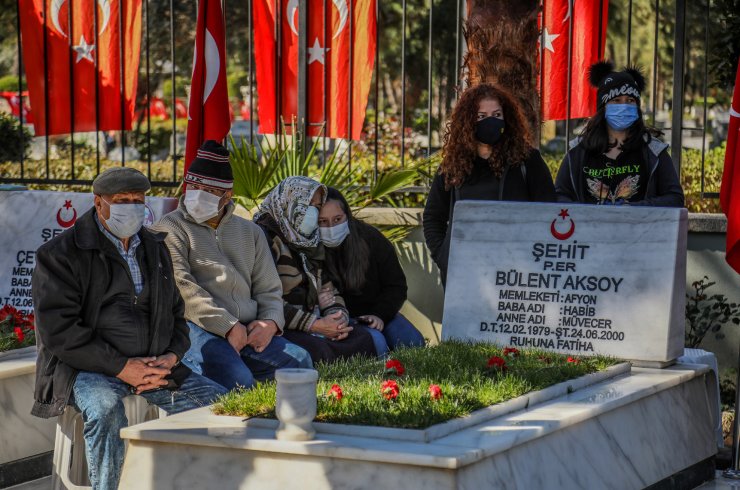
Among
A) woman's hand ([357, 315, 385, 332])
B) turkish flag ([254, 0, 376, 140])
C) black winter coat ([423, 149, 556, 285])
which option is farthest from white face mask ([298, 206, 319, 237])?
turkish flag ([254, 0, 376, 140])

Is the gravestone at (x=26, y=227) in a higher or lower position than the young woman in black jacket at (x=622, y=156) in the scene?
lower

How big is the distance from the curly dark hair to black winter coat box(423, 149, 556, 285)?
7 cm

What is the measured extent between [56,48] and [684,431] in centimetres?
613

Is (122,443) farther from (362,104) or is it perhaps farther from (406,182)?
(362,104)

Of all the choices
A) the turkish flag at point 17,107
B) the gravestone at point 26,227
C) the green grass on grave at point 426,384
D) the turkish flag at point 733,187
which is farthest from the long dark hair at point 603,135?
the turkish flag at point 17,107

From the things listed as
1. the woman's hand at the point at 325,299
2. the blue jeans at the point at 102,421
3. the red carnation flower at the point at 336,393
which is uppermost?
the woman's hand at the point at 325,299

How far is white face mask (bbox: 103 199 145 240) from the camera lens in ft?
17.5

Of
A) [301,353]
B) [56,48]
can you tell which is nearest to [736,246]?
[301,353]

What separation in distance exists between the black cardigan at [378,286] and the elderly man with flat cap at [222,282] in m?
0.87

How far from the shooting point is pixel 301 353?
641 centimetres

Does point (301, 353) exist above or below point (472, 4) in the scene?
below

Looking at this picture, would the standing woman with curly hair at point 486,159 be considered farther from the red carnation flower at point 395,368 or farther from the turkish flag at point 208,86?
the turkish flag at point 208,86

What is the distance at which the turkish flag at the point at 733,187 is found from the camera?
685 centimetres

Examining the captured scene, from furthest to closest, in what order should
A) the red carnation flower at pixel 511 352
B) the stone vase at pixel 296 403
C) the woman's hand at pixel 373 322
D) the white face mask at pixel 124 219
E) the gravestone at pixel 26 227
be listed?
the gravestone at pixel 26 227
the woman's hand at pixel 373 322
the red carnation flower at pixel 511 352
the white face mask at pixel 124 219
the stone vase at pixel 296 403
